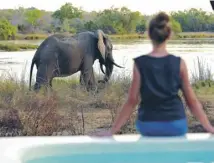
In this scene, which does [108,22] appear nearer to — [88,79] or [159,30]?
[88,79]

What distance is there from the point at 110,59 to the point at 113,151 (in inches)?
309

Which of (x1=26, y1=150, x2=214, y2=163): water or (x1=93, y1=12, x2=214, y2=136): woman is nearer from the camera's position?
(x1=93, y1=12, x2=214, y2=136): woman

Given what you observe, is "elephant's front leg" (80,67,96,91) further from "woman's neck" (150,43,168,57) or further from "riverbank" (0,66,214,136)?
→ "woman's neck" (150,43,168,57)

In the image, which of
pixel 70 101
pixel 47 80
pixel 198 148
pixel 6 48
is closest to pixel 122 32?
pixel 6 48

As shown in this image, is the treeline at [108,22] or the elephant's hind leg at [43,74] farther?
the treeline at [108,22]

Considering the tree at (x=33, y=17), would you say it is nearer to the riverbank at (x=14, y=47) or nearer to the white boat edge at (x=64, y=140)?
the riverbank at (x=14, y=47)

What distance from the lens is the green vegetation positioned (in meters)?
7.47

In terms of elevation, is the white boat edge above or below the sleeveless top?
below

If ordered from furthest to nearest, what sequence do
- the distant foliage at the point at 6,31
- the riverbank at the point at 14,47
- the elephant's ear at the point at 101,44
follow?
1. the riverbank at the point at 14,47
2. the distant foliage at the point at 6,31
3. the elephant's ear at the point at 101,44

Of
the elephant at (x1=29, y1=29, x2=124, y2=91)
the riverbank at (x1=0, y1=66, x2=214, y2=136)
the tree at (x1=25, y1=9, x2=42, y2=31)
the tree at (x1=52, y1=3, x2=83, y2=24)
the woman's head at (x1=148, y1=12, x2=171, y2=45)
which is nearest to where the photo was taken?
the woman's head at (x1=148, y1=12, x2=171, y2=45)

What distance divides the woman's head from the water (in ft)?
3.20

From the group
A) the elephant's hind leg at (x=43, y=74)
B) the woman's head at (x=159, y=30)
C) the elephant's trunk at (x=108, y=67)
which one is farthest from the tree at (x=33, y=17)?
the woman's head at (x=159, y=30)

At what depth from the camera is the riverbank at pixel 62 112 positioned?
7.46m

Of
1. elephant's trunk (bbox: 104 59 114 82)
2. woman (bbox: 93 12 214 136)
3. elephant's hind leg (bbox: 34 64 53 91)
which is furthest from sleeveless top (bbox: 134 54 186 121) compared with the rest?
elephant's trunk (bbox: 104 59 114 82)
